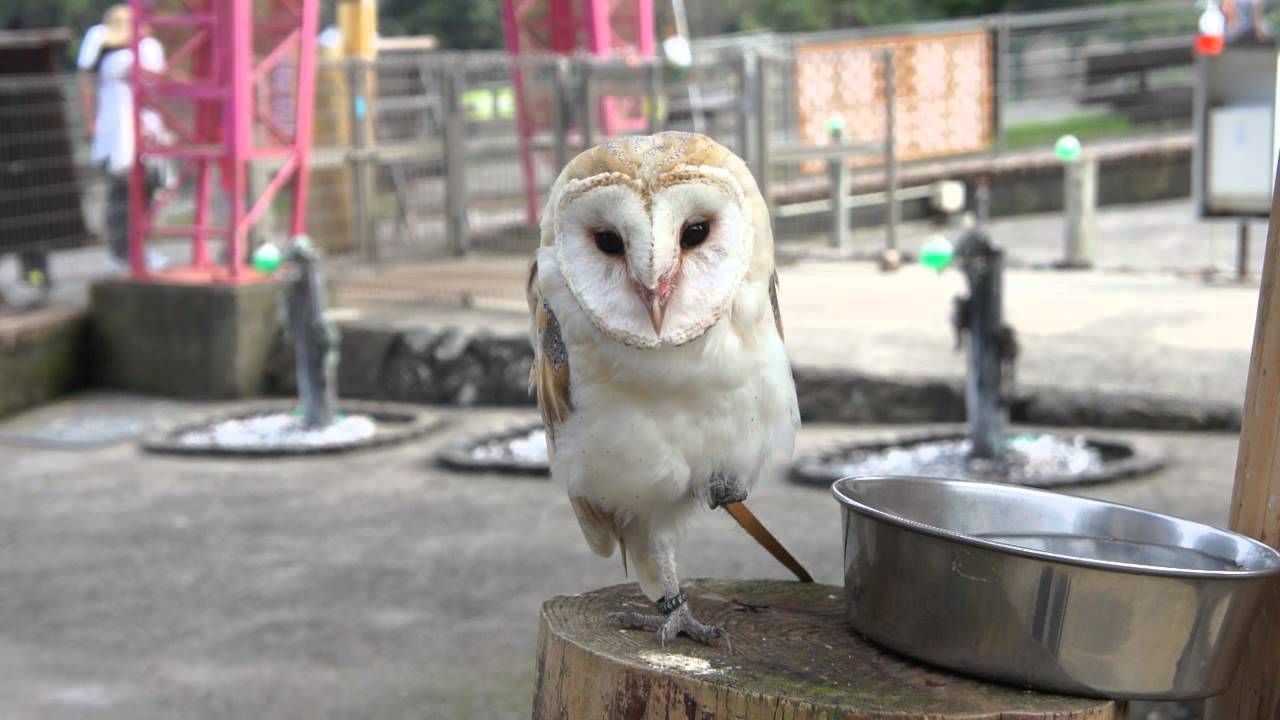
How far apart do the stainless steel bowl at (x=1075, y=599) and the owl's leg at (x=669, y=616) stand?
264mm

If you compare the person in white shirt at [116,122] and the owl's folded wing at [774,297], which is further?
the person in white shirt at [116,122]

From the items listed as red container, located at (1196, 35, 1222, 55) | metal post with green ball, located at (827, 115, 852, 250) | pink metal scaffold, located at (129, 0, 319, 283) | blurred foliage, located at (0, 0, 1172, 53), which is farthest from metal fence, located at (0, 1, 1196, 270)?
blurred foliage, located at (0, 0, 1172, 53)

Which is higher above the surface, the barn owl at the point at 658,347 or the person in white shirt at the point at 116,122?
the person in white shirt at the point at 116,122

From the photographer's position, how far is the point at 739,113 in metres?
10.5

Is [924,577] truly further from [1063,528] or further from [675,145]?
[675,145]

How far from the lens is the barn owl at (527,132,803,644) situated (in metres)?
2.35

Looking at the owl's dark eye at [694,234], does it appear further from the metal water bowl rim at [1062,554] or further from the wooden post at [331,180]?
the wooden post at [331,180]

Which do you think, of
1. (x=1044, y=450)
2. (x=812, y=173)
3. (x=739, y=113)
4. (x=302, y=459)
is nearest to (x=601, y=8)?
(x=739, y=113)

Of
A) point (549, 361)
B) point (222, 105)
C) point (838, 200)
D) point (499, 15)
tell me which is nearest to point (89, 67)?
point (222, 105)

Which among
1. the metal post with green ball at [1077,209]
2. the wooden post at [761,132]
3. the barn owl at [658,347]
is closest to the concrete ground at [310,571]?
the barn owl at [658,347]

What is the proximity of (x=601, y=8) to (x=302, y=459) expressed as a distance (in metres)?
5.67

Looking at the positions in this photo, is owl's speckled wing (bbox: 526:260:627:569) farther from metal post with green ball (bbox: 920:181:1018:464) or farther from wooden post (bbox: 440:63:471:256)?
wooden post (bbox: 440:63:471:256)

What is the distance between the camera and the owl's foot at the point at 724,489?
262 cm

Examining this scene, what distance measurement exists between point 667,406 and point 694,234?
30 cm
